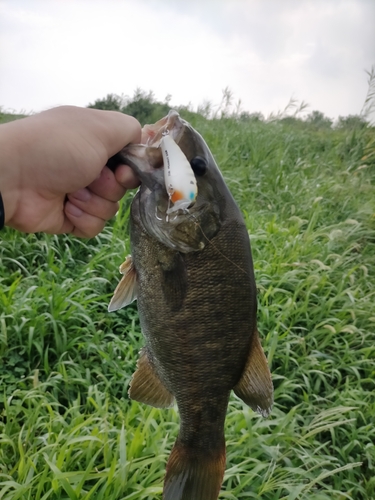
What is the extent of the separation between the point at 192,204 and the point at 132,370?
5.83ft

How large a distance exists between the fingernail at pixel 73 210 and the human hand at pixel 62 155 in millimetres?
93

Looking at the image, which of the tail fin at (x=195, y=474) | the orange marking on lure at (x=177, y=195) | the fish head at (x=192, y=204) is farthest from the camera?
the tail fin at (x=195, y=474)

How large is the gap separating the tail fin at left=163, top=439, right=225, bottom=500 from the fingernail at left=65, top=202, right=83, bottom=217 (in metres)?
1.03

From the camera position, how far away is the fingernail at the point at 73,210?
1822 mm

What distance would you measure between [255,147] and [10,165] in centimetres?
534

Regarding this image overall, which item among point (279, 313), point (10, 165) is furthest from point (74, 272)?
point (10, 165)

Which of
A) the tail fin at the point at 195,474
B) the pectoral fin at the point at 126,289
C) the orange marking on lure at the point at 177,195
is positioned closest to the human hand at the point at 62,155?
the pectoral fin at the point at 126,289

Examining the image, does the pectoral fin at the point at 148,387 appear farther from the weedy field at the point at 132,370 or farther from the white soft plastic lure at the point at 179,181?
the white soft plastic lure at the point at 179,181

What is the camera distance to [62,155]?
152cm

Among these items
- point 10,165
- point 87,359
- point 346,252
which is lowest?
point 87,359

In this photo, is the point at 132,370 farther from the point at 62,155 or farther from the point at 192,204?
the point at 192,204

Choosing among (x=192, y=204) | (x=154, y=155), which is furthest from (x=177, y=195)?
(x=154, y=155)

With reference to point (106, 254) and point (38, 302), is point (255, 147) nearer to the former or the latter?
point (106, 254)

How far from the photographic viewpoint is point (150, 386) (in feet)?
4.97
